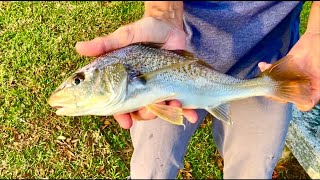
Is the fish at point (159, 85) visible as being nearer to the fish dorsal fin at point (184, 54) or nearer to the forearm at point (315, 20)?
the fish dorsal fin at point (184, 54)

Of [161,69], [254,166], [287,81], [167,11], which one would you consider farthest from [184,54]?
[254,166]

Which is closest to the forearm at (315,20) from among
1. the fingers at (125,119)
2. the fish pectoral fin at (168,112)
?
the fish pectoral fin at (168,112)

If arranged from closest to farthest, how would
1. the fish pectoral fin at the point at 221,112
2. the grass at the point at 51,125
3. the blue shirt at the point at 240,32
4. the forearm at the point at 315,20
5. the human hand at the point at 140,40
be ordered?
the human hand at the point at 140,40 → the fish pectoral fin at the point at 221,112 → the blue shirt at the point at 240,32 → the forearm at the point at 315,20 → the grass at the point at 51,125

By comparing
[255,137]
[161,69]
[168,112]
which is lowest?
[255,137]

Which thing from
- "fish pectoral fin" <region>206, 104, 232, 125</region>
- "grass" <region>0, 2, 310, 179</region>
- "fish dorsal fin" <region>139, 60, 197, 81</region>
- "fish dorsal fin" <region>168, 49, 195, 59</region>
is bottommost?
"grass" <region>0, 2, 310, 179</region>

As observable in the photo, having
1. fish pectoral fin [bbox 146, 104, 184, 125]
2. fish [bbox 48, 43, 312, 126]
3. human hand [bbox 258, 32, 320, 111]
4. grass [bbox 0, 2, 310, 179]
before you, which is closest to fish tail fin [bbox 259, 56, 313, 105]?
fish [bbox 48, 43, 312, 126]

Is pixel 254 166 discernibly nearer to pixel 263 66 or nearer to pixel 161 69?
pixel 263 66

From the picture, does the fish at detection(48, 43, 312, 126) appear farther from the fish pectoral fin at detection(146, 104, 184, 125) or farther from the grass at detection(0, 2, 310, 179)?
the grass at detection(0, 2, 310, 179)
